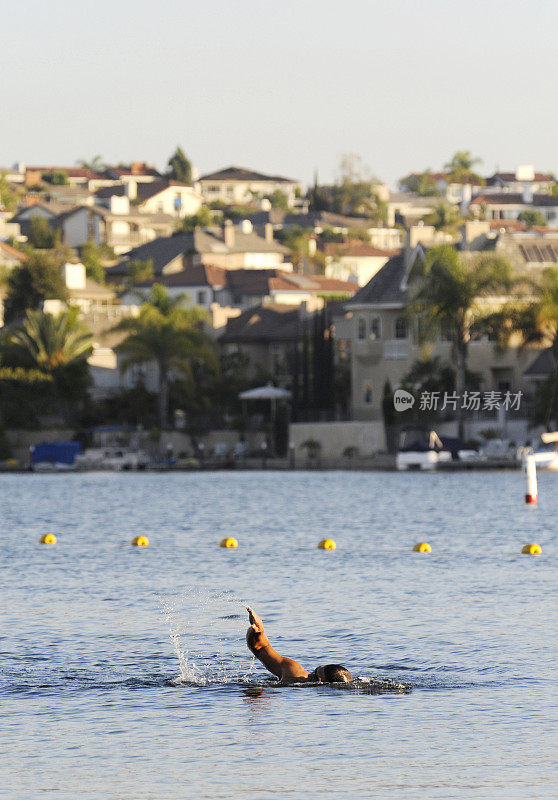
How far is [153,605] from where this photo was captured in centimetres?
3300

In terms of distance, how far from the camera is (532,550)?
1738 inches

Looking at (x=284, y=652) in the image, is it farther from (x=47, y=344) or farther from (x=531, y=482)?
(x=47, y=344)

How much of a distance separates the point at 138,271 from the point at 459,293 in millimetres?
66497

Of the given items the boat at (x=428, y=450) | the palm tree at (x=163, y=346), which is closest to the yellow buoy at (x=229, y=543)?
the boat at (x=428, y=450)

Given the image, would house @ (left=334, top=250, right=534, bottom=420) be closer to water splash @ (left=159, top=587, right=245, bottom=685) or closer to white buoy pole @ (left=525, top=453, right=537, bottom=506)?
white buoy pole @ (left=525, top=453, right=537, bottom=506)

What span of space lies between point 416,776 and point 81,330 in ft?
314

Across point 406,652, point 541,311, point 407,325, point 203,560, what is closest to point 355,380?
point 407,325

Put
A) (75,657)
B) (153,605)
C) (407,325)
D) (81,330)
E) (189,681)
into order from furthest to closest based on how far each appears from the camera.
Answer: (81,330) → (407,325) → (153,605) → (75,657) → (189,681)

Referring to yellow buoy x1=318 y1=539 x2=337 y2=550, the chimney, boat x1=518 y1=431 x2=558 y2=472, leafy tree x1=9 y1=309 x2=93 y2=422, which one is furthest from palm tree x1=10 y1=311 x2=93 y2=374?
yellow buoy x1=318 y1=539 x2=337 y2=550

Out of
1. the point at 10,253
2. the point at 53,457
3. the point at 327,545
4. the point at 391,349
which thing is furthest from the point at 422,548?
the point at 10,253

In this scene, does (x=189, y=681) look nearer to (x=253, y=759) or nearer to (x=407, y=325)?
(x=253, y=759)

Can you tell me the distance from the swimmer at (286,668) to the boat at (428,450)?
224 ft

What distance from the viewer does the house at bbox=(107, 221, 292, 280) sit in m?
160

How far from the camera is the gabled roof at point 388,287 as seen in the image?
102000 mm
